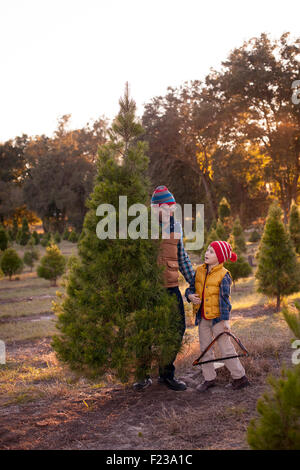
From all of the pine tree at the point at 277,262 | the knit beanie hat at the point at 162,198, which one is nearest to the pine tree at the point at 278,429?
the knit beanie hat at the point at 162,198

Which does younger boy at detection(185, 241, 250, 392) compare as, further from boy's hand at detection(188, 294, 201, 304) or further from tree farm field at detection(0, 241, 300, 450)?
tree farm field at detection(0, 241, 300, 450)

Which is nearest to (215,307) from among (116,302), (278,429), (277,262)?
(116,302)

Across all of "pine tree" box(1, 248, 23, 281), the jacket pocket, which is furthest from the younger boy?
"pine tree" box(1, 248, 23, 281)

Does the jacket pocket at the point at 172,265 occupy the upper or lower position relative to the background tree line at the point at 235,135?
lower

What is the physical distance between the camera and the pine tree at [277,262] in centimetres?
1057

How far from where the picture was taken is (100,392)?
4.88 m

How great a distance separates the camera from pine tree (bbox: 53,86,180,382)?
13.4ft

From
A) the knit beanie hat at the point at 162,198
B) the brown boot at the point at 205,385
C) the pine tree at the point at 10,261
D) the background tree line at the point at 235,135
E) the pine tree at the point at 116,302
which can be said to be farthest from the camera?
the background tree line at the point at 235,135

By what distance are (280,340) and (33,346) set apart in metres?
5.47

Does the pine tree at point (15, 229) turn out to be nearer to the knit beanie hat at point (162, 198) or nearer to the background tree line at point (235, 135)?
the background tree line at point (235, 135)

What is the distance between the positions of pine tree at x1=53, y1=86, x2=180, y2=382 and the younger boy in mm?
333

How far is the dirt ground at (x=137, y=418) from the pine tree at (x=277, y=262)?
5.88 metres
